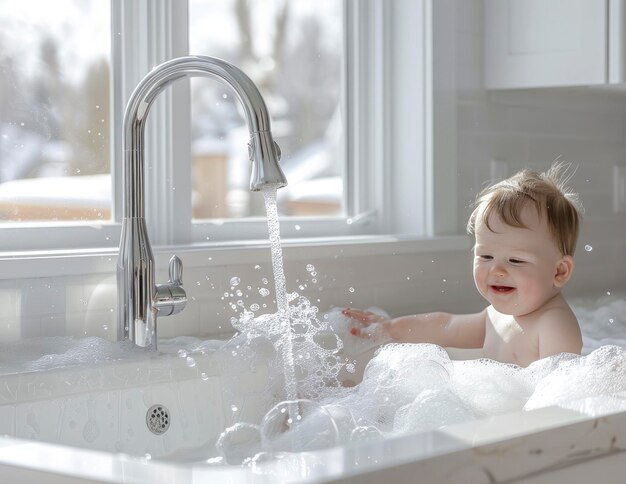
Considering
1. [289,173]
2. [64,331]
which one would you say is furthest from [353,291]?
[64,331]

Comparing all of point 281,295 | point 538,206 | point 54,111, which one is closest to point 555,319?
point 538,206

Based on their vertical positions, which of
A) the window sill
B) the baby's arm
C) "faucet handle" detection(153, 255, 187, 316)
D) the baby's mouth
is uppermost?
the window sill

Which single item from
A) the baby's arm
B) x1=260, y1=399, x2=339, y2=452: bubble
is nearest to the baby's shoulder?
the baby's arm

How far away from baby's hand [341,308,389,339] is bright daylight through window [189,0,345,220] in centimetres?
40

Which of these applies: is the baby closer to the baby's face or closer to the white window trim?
the baby's face

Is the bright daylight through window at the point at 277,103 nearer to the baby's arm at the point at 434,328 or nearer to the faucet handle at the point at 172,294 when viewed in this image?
the baby's arm at the point at 434,328

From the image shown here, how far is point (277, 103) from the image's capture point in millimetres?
2297

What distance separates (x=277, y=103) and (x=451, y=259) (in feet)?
1.74

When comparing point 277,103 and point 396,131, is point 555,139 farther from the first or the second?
point 277,103

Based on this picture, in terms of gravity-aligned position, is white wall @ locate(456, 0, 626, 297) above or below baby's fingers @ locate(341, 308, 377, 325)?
above

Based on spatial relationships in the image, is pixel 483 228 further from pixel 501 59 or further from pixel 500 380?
pixel 501 59

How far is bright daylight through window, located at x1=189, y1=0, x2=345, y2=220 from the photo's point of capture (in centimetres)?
215

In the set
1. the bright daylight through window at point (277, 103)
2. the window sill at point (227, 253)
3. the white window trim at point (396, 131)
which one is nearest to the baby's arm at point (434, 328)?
the window sill at point (227, 253)

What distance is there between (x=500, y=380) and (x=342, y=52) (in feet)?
3.79
